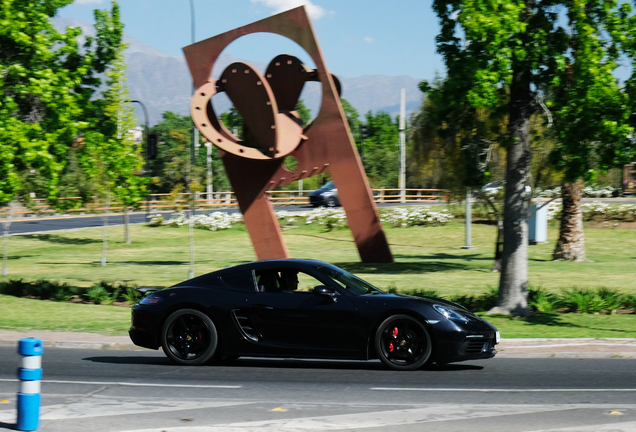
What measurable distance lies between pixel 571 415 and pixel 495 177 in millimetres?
17558

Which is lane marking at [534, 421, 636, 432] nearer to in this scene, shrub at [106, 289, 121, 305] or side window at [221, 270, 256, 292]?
side window at [221, 270, 256, 292]

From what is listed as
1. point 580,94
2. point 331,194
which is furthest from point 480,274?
point 331,194

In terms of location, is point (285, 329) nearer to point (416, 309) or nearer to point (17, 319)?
point (416, 309)

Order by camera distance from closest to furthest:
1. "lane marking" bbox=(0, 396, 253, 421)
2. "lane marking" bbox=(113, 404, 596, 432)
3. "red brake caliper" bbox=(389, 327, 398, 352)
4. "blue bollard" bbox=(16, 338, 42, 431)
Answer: "blue bollard" bbox=(16, 338, 42, 431), "lane marking" bbox=(113, 404, 596, 432), "lane marking" bbox=(0, 396, 253, 421), "red brake caliper" bbox=(389, 327, 398, 352)

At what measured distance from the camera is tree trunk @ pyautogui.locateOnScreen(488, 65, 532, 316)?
14312 mm

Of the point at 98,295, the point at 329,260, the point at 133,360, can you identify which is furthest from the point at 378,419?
the point at 329,260

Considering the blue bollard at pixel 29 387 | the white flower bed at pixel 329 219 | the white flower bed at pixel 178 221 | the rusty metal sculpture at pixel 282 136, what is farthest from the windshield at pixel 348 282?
the white flower bed at pixel 178 221

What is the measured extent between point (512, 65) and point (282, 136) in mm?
10064

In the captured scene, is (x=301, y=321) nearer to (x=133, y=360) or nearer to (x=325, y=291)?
(x=325, y=291)

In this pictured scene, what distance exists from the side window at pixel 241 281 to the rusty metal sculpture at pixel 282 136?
13.5m

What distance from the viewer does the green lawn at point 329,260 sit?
45.3ft

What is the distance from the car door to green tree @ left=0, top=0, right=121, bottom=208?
841 cm

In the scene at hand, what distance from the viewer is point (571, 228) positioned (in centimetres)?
2598

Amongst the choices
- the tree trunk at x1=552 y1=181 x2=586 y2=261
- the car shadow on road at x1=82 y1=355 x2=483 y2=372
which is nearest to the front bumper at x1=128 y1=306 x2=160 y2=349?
the car shadow on road at x1=82 y1=355 x2=483 y2=372
